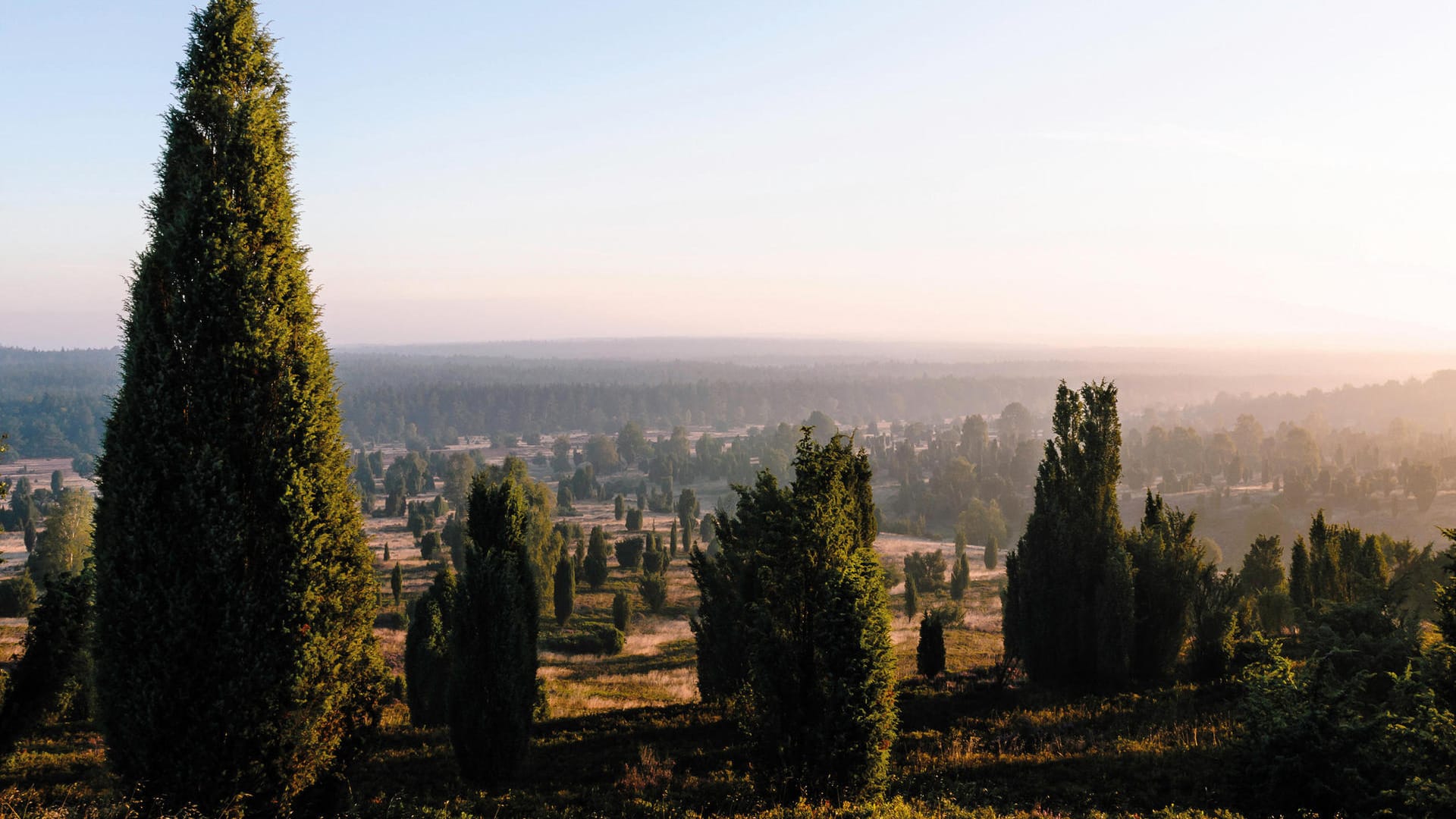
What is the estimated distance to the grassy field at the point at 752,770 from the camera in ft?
45.7

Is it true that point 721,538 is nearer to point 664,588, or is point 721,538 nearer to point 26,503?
point 664,588

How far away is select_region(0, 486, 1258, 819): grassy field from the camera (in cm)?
1394

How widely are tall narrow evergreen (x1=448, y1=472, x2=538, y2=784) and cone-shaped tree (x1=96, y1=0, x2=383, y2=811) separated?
10.9 ft

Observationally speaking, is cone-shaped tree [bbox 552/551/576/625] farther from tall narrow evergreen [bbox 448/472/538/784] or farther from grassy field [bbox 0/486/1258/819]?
tall narrow evergreen [bbox 448/472/538/784]

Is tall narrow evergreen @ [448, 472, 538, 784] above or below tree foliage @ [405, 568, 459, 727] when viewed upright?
above

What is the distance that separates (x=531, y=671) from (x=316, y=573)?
232 inches

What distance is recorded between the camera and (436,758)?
18578 mm

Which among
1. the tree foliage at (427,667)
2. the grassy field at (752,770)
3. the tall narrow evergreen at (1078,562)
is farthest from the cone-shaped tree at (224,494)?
the tall narrow evergreen at (1078,562)

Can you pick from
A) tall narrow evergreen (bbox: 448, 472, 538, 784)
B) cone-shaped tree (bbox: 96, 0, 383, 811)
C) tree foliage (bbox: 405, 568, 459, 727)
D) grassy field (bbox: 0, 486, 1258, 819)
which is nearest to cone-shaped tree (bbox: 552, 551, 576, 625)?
grassy field (bbox: 0, 486, 1258, 819)

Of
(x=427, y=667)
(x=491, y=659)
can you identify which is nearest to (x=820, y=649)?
(x=491, y=659)

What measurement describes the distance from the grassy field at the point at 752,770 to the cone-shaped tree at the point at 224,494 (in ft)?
4.83

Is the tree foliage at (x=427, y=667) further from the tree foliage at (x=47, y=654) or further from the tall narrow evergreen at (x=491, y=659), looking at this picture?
the tree foliage at (x=47, y=654)

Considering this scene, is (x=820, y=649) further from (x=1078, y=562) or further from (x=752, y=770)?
(x=1078, y=562)

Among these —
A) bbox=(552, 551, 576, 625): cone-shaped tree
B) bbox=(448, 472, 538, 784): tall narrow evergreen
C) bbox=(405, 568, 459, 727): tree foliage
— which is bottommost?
bbox=(552, 551, 576, 625): cone-shaped tree
